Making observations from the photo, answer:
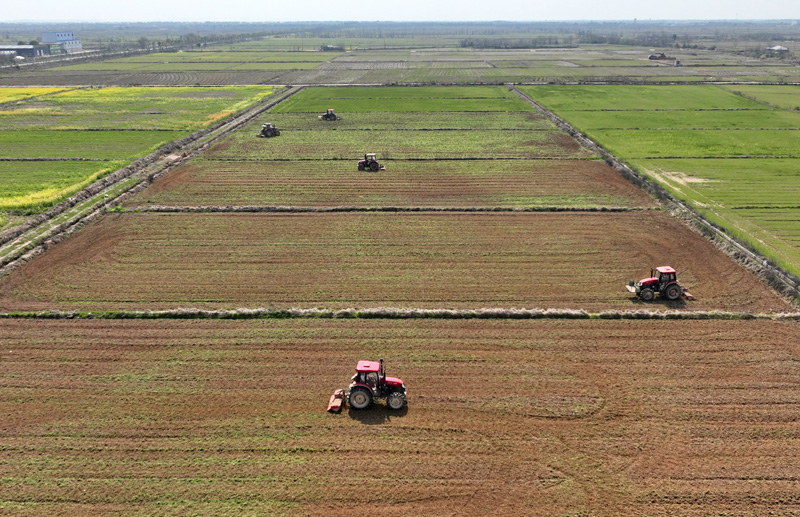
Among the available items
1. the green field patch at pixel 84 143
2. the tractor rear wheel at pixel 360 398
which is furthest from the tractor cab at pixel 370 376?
the green field patch at pixel 84 143

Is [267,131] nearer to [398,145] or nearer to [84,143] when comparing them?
[398,145]

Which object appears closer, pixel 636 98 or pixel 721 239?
pixel 721 239

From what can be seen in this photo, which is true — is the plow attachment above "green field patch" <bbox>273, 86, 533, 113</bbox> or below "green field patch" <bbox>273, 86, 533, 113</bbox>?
below

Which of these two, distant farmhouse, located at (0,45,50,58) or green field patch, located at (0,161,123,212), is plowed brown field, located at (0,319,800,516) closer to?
green field patch, located at (0,161,123,212)

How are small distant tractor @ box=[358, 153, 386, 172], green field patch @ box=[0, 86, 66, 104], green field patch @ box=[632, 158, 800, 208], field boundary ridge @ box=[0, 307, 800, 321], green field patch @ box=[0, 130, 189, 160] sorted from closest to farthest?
field boundary ridge @ box=[0, 307, 800, 321] → green field patch @ box=[632, 158, 800, 208] → small distant tractor @ box=[358, 153, 386, 172] → green field patch @ box=[0, 130, 189, 160] → green field patch @ box=[0, 86, 66, 104]

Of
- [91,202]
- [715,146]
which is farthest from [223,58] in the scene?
[715,146]

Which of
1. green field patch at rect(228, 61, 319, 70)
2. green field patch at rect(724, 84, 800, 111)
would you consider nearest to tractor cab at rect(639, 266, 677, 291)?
green field patch at rect(724, 84, 800, 111)

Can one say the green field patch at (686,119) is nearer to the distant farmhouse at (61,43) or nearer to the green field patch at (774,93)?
the green field patch at (774,93)
